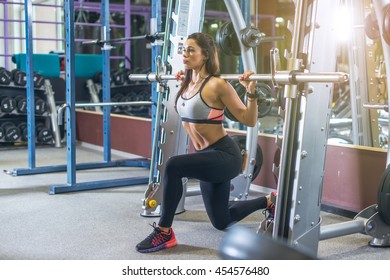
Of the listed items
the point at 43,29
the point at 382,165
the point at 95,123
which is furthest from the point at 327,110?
the point at 43,29

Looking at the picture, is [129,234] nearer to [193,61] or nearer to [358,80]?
[193,61]

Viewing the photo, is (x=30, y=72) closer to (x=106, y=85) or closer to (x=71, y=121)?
(x=106, y=85)

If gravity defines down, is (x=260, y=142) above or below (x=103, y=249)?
above

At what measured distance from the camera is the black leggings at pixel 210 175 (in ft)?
9.25

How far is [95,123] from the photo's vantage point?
694 centimetres

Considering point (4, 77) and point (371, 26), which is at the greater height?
point (371, 26)

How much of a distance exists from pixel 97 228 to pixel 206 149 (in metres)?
0.97

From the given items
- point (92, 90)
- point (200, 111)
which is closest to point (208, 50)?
point (200, 111)

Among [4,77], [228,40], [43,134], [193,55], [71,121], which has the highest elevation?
[228,40]

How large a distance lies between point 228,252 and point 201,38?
2.18 metres

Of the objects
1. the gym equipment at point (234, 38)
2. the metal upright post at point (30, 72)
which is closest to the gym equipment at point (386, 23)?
the gym equipment at point (234, 38)

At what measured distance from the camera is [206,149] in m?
2.94

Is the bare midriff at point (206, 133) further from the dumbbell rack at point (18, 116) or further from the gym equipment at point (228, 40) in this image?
the dumbbell rack at point (18, 116)

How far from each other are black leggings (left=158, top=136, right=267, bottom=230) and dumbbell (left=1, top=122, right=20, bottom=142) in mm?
4413
